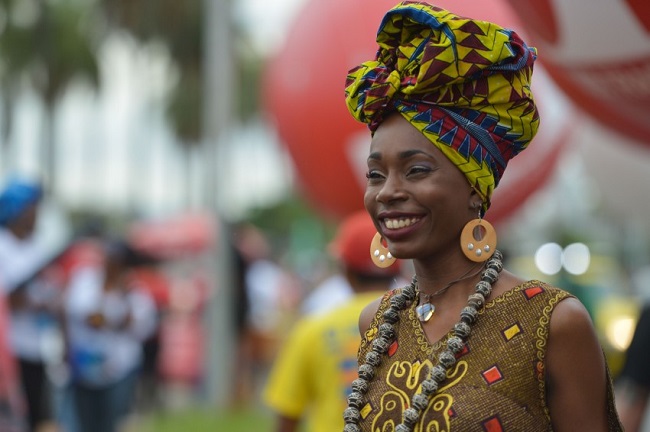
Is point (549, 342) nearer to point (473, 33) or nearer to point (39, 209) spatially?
point (473, 33)

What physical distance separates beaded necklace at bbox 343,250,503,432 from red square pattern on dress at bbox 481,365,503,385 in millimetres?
72

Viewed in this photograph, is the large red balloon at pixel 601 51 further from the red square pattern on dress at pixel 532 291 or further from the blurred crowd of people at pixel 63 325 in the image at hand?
the blurred crowd of people at pixel 63 325

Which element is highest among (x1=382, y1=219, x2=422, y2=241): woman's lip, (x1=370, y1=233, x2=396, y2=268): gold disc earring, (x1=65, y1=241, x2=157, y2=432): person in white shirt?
(x1=382, y1=219, x2=422, y2=241): woman's lip

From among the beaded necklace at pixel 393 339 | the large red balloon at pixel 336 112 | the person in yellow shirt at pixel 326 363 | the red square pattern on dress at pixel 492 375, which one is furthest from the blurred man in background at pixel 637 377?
the large red balloon at pixel 336 112

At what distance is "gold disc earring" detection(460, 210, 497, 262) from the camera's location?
2531 mm

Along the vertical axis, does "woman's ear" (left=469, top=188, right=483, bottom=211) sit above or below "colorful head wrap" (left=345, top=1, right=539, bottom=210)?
below

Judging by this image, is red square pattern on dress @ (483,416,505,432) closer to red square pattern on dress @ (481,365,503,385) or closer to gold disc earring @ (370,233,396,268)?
red square pattern on dress @ (481,365,503,385)

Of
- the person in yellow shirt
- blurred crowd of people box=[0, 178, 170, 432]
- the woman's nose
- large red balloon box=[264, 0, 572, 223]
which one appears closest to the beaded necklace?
the woman's nose

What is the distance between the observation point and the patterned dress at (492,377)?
238cm

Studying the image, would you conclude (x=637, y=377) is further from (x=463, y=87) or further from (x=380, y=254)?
(x=463, y=87)

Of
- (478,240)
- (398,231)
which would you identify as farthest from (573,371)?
(398,231)

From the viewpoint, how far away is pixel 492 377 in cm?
240

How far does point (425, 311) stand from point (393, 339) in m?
0.09

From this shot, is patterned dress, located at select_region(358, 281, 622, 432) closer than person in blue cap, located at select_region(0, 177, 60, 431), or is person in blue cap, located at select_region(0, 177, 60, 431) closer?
patterned dress, located at select_region(358, 281, 622, 432)
